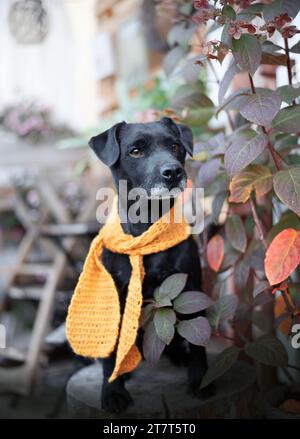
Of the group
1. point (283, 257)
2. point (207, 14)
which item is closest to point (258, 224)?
point (283, 257)

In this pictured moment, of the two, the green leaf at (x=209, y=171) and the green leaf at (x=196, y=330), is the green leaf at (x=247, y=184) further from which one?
the green leaf at (x=196, y=330)

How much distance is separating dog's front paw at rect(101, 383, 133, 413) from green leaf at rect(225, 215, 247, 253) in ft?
1.61

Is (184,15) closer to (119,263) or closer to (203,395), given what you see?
(119,263)

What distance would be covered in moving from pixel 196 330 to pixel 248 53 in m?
0.64

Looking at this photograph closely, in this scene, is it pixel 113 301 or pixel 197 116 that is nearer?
pixel 113 301

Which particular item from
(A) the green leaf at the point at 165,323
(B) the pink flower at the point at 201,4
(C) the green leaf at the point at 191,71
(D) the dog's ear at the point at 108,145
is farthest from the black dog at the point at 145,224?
(B) the pink flower at the point at 201,4

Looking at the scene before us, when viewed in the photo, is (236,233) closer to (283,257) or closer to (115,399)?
(283,257)

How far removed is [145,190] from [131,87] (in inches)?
95.3

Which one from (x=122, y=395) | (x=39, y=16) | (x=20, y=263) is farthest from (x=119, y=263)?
(x=39, y=16)

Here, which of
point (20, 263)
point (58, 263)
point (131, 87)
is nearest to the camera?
point (58, 263)

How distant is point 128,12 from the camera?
372 centimetres

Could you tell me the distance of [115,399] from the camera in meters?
1.26

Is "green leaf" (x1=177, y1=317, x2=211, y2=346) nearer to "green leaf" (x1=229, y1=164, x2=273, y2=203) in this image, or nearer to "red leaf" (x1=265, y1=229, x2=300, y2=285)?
"red leaf" (x1=265, y1=229, x2=300, y2=285)

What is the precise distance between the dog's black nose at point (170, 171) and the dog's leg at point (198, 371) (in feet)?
1.46
